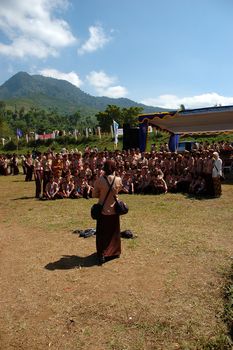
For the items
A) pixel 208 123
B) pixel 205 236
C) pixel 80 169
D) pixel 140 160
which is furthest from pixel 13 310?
pixel 208 123

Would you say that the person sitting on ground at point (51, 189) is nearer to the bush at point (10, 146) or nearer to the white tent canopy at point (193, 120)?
the white tent canopy at point (193, 120)

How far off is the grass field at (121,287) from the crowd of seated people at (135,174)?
3808 millimetres

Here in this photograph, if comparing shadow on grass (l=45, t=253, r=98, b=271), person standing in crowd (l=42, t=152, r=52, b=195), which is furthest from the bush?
shadow on grass (l=45, t=253, r=98, b=271)

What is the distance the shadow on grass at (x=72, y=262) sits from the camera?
6.25 metres

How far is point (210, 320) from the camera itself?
4391 millimetres

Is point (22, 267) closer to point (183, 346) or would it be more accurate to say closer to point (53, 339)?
point (53, 339)

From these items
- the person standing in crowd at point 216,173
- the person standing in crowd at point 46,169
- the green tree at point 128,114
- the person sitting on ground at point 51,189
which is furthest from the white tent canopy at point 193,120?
the green tree at point 128,114

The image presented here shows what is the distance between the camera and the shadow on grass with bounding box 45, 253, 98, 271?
6246 millimetres

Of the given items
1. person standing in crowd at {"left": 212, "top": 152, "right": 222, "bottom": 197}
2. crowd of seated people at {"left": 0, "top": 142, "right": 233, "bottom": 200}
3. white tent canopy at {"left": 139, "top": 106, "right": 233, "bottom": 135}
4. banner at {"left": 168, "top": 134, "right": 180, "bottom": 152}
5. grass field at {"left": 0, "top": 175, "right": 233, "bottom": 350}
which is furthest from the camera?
banner at {"left": 168, "top": 134, "right": 180, "bottom": 152}

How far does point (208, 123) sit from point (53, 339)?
57.2 feet

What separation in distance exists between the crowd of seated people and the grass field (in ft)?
12.5

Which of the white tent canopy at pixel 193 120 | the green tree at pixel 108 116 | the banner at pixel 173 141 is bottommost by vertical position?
the banner at pixel 173 141

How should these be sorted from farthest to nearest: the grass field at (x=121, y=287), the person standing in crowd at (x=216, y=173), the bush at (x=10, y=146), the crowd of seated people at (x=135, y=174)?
the bush at (x=10, y=146), the crowd of seated people at (x=135, y=174), the person standing in crowd at (x=216, y=173), the grass field at (x=121, y=287)

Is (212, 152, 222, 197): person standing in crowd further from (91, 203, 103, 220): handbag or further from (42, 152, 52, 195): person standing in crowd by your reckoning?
(91, 203, 103, 220): handbag
